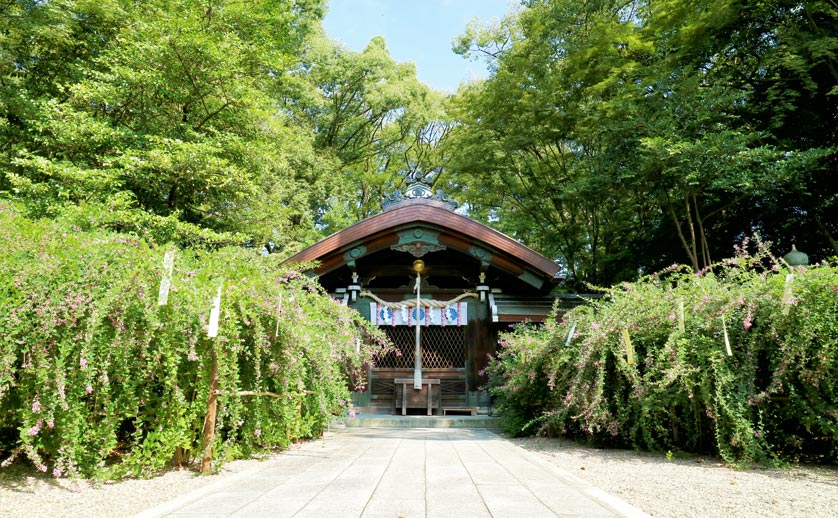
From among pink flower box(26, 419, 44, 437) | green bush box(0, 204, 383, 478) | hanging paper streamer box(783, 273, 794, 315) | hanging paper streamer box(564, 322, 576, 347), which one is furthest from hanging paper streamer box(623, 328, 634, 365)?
pink flower box(26, 419, 44, 437)

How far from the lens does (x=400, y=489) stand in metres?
3.49

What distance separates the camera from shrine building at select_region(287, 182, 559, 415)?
990 centimetres

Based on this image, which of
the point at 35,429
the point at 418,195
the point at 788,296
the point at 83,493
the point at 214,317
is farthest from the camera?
the point at 418,195

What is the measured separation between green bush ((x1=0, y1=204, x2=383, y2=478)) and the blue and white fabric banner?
5.69 meters

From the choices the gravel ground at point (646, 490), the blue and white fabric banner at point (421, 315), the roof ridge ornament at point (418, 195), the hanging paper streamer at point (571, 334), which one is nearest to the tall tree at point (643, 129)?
the roof ridge ornament at point (418, 195)

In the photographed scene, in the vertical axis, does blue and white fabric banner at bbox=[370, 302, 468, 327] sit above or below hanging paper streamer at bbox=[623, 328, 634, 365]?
above

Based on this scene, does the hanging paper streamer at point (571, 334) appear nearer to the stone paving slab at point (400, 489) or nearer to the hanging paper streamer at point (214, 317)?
the stone paving slab at point (400, 489)

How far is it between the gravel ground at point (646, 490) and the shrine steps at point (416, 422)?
14.0 ft

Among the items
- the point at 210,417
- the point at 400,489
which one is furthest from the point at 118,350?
the point at 400,489

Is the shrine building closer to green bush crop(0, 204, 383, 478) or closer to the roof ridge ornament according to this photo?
the roof ridge ornament

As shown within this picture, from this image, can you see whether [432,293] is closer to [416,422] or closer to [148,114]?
[416,422]

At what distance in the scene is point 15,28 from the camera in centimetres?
1148

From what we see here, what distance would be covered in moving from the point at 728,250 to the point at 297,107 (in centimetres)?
1765

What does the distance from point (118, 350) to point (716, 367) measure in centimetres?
551
